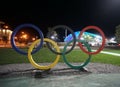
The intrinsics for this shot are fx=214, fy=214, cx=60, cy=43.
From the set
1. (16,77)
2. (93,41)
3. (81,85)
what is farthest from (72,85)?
(93,41)

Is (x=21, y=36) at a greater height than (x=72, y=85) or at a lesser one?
greater

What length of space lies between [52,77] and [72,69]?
2430 mm

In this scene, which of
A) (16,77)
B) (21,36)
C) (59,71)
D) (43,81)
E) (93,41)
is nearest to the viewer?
(43,81)

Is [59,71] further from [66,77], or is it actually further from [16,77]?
[16,77]

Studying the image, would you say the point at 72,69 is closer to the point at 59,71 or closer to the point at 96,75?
the point at 59,71

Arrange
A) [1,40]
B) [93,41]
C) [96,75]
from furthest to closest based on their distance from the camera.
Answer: [1,40], [93,41], [96,75]

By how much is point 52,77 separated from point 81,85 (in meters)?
2.11

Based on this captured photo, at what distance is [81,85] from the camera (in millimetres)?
9891

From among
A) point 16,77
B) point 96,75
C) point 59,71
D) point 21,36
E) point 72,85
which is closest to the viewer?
point 72,85

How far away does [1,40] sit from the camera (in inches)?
2741

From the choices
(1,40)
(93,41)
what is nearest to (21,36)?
(1,40)

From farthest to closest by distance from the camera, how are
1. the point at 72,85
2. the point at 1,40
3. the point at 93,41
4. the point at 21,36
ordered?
1. the point at 21,36
2. the point at 1,40
3. the point at 93,41
4. the point at 72,85

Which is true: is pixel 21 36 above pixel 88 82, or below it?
above

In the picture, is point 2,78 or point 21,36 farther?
point 21,36
